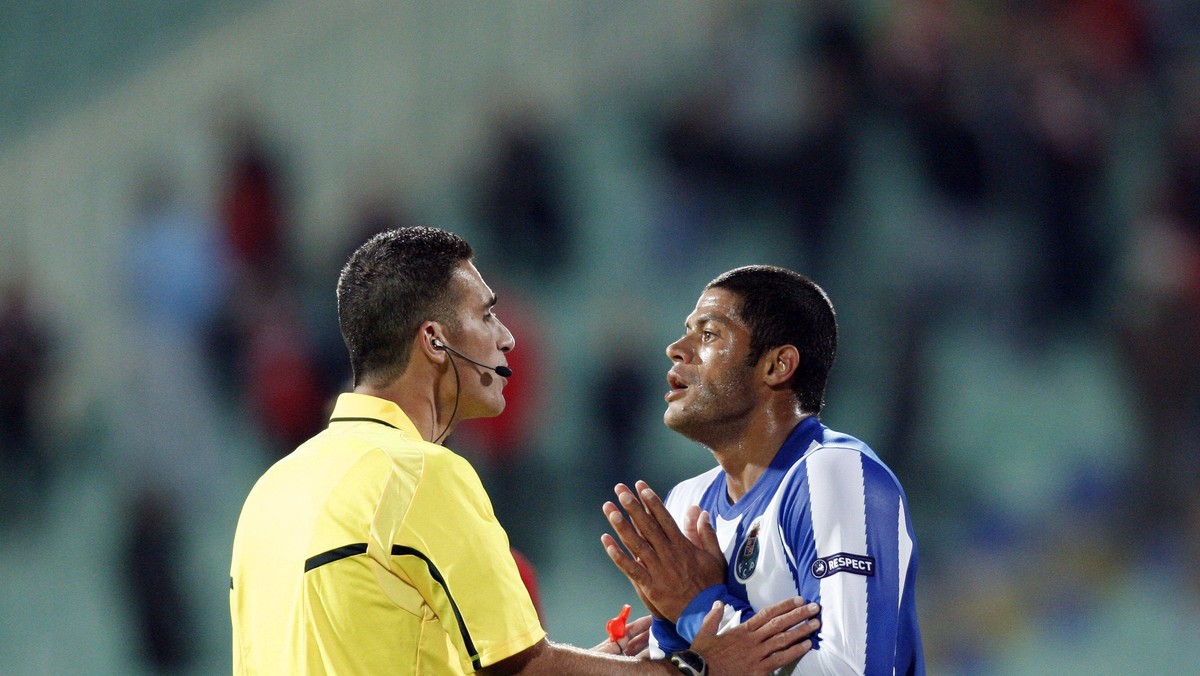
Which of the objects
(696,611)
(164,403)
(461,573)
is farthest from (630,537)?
(164,403)

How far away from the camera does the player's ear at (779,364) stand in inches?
125

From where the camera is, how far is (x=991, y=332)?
6.33 m

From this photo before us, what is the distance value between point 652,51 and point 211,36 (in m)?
2.80

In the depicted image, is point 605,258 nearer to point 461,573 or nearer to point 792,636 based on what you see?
point 792,636

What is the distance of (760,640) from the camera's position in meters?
2.56

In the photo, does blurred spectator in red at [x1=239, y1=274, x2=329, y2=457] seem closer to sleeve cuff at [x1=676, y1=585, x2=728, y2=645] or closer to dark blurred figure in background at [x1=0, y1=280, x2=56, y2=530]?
dark blurred figure in background at [x1=0, y1=280, x2=56, y2=530]

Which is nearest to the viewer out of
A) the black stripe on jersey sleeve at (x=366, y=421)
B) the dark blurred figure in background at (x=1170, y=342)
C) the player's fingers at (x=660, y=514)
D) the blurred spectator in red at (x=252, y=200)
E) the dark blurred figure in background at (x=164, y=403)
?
the black stripe on jersey sleeve at (x=366, y=421)

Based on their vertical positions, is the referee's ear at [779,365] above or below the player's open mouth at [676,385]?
above

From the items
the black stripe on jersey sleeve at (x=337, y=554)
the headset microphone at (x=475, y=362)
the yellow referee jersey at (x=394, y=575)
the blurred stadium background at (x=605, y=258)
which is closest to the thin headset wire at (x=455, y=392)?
the headset microphone at (x=475, y=362)

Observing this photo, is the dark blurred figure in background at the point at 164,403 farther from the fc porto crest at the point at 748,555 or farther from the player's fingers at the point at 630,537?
the fc porto crest at the point at 748,555

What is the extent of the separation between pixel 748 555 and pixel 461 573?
0.94m

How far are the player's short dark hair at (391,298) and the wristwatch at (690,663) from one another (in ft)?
2.84

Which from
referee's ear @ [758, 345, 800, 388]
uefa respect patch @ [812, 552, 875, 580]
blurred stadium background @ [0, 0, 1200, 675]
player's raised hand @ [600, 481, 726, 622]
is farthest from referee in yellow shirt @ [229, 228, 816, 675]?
blurred stadium background @ [0, 0, 1200, 675]

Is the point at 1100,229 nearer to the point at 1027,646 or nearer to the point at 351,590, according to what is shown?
the point at 1027,646
